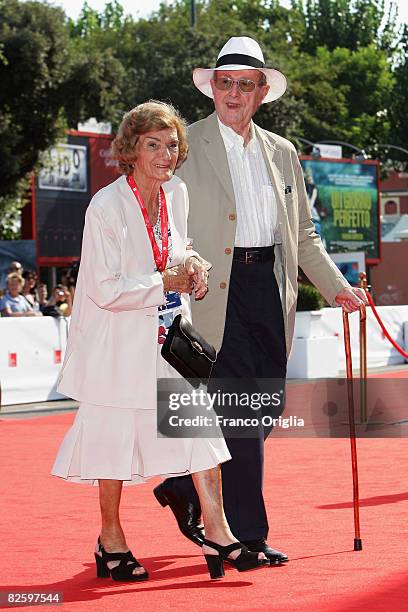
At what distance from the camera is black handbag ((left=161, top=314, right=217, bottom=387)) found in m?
5.77

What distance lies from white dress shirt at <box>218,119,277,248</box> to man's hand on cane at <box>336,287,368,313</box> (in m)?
0.44

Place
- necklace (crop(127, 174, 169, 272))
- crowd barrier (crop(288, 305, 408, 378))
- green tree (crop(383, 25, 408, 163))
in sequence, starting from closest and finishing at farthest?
necklace (crop(127, 174, 169, 272))
crowd barrier (crop(288, 305, 408, 378))
green tree (crop(383, 25, 408, 163))

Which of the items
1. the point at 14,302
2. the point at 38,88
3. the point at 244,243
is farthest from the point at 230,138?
the point at 38,88

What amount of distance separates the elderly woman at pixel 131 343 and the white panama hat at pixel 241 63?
1.90 ft

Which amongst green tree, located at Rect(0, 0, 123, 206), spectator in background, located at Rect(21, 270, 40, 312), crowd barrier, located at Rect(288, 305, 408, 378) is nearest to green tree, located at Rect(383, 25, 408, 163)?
green tree, located at Rect(0, 0, 123, 206)

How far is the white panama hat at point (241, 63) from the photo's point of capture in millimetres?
6457

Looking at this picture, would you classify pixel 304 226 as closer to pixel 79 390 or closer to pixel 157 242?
pixel 157 242

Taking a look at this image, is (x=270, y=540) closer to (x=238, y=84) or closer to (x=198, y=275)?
(x=198, y=275)

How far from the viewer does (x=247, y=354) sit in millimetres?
6336

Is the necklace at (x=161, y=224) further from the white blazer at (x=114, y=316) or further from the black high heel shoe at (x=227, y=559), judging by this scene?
the black high heel shoe at (x=227, y=559)

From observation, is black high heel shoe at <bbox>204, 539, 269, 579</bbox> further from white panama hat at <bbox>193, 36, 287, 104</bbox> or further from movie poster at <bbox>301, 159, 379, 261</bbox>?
movie poster at <bbox>301, 159, 379, 261</bbox>

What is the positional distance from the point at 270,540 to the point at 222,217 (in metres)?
1.74

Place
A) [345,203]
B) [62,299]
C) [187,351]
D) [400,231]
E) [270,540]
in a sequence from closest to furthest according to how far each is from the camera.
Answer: [187,351] < [270,540] < [62,299] < [345,203] < [400,231]

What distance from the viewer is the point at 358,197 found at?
171ft
